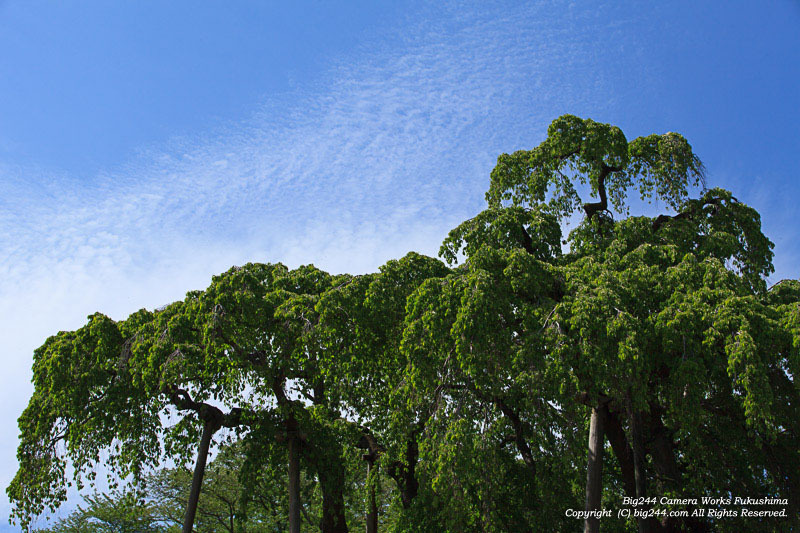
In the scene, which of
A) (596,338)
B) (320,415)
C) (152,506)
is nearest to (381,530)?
(152,506)

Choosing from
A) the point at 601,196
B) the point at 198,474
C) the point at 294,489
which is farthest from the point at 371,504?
the point at 601,196

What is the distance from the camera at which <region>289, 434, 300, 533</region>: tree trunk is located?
52.1 feet

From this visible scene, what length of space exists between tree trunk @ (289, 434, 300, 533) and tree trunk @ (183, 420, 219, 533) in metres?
2.13

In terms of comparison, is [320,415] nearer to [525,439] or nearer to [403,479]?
[403,479]

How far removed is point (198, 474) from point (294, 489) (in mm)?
2442

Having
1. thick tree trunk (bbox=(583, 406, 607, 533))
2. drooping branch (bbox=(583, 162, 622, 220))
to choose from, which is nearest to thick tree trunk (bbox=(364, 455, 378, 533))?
thick tree trunk (bbox=(583, 406, 607, 533))

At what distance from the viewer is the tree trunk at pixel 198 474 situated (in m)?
15.9

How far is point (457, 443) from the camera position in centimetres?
1174

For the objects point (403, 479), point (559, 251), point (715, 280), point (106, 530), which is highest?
point (559, 251)

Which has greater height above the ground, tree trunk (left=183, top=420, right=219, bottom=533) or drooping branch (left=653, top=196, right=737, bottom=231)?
drooping branch (left=653, top=196, right=737, bottom=231)

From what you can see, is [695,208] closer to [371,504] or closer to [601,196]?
[601,196]

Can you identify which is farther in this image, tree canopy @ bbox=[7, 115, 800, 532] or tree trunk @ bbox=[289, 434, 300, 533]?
→ tree trunk @ bbox=[289, 434, 300, 533]

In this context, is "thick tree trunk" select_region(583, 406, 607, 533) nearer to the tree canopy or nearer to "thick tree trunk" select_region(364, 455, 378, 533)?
the tree canopy

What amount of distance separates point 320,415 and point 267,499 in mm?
11459
